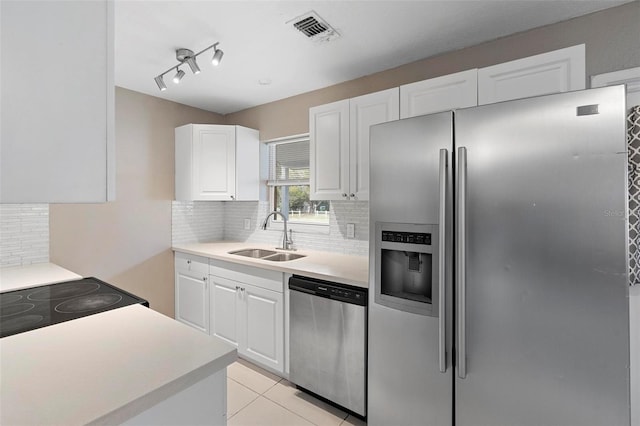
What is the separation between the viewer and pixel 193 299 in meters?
3.02

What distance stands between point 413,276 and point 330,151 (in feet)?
4.09

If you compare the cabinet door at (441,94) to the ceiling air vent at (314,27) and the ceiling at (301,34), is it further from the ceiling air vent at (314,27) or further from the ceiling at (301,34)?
the ceiling air vent at (314,27)

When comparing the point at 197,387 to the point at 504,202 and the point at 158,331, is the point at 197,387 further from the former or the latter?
the point at 504,202

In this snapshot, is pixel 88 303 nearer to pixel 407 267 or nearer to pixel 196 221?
pixel 407 267

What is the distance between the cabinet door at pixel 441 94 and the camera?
1.73 metres

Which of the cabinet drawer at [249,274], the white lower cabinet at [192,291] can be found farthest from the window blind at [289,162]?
the white lower cabinet at [192,291]

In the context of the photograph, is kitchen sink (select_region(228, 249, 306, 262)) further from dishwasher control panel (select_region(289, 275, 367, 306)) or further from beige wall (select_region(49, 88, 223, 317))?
beige wall (select_region(49, 88, 223, 317))

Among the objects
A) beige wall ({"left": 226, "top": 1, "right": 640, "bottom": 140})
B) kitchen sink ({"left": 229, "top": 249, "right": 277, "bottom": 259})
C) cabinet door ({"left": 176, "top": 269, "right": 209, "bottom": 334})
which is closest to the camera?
beige wall ({"left": 226, "top": 1, "right": 640, "bottom": 140})

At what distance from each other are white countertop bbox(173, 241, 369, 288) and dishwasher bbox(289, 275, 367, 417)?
0.19ft

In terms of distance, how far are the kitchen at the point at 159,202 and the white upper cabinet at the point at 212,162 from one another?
0.19 meters

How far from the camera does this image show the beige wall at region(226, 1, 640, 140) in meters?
1.64

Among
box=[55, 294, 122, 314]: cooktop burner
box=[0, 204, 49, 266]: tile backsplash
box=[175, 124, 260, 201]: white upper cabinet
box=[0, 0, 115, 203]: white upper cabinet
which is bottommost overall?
box=[55, 294, 122, 314]: cooktop burner

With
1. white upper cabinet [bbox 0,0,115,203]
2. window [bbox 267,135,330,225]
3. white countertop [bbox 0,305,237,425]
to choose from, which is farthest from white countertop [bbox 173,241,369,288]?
white upper cabinet [bbox 0,0,115,203]

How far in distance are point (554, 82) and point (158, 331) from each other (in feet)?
6.88
